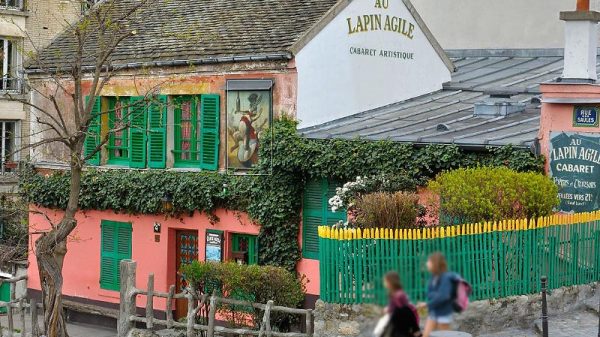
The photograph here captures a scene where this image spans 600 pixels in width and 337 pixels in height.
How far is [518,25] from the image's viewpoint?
3058 cm

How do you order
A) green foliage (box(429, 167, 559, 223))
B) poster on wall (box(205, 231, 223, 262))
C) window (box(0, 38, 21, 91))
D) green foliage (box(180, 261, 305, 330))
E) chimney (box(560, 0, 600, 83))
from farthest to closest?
window (box(0, 38, 21, 91)), poster on wall (box(205, 231, 223, 262)), green foliage (box(180, 261, 305, 330)), chimney (box(560, 0, 600, 83)), green foliage (box(429, 167, 559, 223))

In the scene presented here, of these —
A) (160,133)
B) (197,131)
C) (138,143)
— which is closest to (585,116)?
(197,131)

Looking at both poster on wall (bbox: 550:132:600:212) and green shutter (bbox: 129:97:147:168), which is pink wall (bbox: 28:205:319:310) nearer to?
green shutter (bbox: 129:97:147:168)

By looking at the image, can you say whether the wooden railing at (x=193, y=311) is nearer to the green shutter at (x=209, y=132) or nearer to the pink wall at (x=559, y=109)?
the green shutter at (x=209, y=132)

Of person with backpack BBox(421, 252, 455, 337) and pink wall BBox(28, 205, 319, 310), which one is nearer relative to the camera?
person with backpack BBox(421, 252, 455, 337)

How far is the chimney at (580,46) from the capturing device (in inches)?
695

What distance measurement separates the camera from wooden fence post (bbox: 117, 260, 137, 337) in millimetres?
20562

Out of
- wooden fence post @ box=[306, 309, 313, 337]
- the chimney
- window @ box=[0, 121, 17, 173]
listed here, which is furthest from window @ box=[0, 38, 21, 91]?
the chimney

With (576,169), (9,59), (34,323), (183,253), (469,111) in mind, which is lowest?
(34,323)

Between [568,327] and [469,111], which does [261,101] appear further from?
[568,327]

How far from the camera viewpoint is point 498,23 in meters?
30.9

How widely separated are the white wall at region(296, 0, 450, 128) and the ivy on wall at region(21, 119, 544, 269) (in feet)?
3.35

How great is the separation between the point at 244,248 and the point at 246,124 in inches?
104

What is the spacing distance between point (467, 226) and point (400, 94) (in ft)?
32.0
